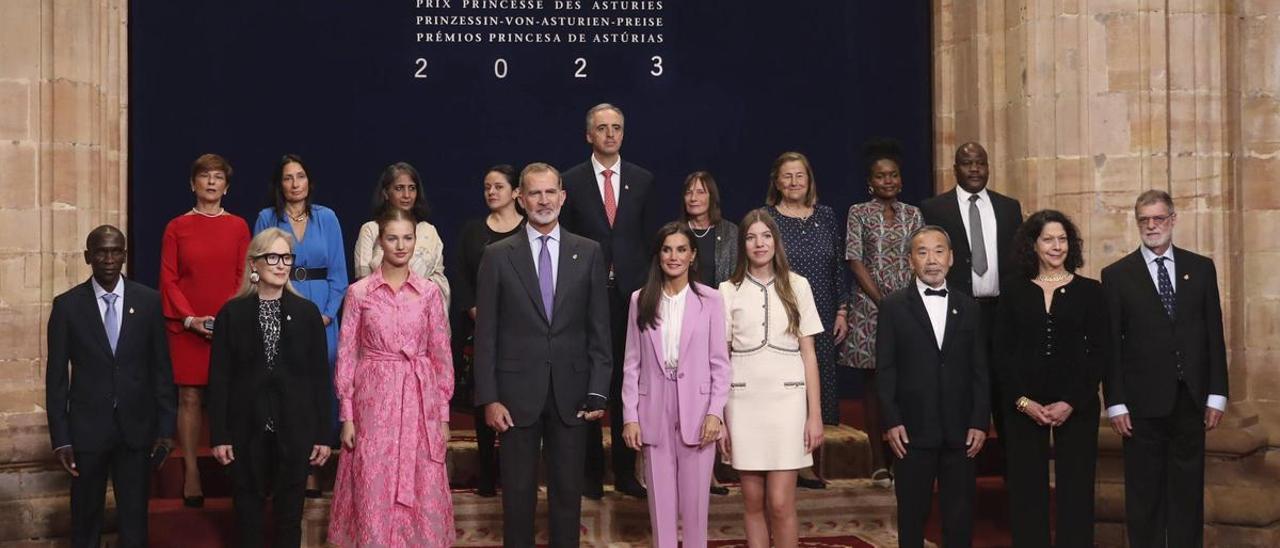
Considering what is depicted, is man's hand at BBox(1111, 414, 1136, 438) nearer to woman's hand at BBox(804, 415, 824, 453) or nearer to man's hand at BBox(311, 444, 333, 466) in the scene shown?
woman's hand at BBox(804, 415, 824, 453)

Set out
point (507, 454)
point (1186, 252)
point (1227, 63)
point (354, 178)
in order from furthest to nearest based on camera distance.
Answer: point (354, 178) → point (1227, 63) → point (1186, 252) → point (507, 454)

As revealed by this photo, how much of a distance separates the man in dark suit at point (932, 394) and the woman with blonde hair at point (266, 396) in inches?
81.4

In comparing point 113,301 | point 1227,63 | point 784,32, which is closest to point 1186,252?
point 1227,63

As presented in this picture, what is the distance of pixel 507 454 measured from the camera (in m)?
5.78

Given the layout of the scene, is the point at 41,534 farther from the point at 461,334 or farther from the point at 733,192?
the point at 733,192

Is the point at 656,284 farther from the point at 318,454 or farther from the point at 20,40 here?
the point at 20,40

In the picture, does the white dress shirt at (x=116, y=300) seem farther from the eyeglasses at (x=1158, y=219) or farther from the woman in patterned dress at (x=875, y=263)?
Result: the eyeglasses at (x=1158, y=219)

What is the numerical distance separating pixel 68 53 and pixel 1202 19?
4.90 m

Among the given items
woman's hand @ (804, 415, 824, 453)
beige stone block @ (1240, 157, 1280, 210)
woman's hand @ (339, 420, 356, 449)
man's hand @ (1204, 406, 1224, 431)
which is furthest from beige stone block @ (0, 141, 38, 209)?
beige stone block @ (1240, 157, 1280, 210)

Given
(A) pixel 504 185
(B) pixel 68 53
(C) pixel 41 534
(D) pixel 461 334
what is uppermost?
(B) pixel 68 53

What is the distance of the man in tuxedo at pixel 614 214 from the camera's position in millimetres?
6566

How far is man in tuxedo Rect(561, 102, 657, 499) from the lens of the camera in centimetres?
657

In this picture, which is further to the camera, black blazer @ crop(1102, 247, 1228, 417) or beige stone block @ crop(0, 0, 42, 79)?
beige stone block @ crop(0, 0, 42, 79)

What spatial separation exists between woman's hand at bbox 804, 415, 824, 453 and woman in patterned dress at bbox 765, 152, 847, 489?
40.3 inches
